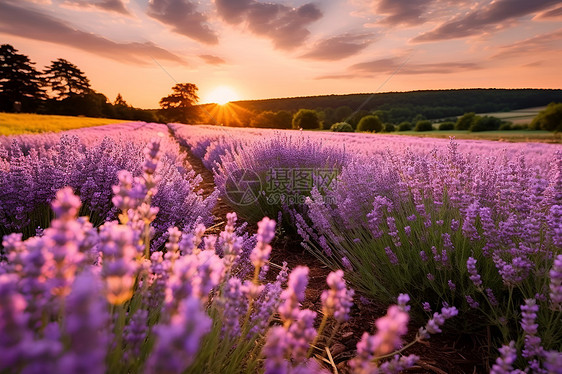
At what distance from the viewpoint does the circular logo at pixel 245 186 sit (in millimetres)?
4516

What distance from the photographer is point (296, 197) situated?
4.05 meters

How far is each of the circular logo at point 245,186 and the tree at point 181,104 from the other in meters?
75.5

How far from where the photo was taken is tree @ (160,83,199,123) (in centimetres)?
7775

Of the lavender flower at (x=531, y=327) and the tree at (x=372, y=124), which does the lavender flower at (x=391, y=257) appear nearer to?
the lavender flower at (x=531, y=327)

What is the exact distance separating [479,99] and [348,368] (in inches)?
2599

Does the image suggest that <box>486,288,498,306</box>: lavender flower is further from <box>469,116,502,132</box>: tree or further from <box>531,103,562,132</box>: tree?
<box>469,116,502,132</box>: tree

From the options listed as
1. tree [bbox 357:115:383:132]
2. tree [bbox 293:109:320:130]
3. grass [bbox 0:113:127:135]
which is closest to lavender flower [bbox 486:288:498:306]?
grass [bbox 0:113:127:135]

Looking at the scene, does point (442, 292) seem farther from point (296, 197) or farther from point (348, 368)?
point (296, 197)

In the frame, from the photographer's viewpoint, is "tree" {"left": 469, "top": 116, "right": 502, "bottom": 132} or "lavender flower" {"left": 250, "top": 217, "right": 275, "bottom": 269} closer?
"lavender flower" {"left": 250, "top": 217, "right": 275, "bottom": 269}

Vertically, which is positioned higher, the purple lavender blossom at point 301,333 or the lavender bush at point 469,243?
the purple lavender blossom at point 301,333

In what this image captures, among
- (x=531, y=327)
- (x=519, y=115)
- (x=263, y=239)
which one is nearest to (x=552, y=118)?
(x=519, y=115)

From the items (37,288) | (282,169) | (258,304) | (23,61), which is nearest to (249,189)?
(282,169)
